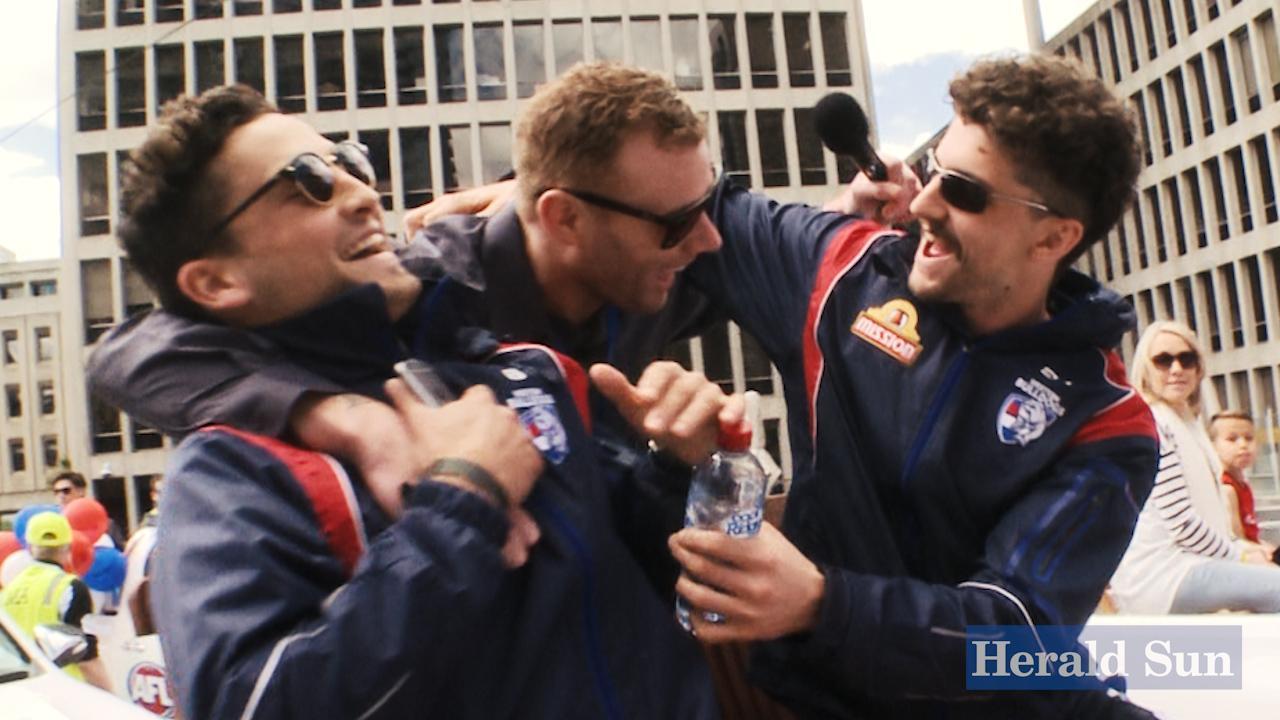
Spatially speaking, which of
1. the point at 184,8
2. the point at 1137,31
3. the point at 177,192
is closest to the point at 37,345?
the point at 184,8

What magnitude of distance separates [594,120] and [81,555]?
7228mm

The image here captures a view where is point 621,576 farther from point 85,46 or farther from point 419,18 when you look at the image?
point 85,46

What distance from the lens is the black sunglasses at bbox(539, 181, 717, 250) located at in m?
2.20

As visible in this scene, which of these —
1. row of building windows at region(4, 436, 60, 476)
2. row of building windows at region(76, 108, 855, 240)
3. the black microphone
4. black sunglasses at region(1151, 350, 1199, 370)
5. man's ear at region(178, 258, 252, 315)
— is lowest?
black sunglasses at region(1151, 350, 1199, 370)

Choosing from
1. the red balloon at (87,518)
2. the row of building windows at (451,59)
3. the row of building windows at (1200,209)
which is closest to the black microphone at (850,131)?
the red balloon at (87,518)

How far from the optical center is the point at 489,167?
1416 inches

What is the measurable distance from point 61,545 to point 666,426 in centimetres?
673

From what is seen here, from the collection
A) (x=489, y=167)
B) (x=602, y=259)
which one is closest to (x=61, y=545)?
(x=602, y=259)

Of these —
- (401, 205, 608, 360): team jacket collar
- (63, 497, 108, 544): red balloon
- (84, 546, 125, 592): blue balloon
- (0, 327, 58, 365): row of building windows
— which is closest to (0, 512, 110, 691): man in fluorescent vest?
(84, 546, 125, 592): blue balloon

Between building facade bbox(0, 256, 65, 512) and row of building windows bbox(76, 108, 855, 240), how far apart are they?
28413 mm

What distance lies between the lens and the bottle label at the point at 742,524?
160cm

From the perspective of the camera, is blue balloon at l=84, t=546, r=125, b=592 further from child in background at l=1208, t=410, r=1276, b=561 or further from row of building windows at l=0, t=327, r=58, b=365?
row of building windows at l=0, t=327, r=58, b=365

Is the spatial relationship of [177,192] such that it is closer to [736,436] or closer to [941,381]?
[736,436]

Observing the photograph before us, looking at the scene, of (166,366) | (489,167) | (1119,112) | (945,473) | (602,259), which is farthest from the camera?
(489,167)
